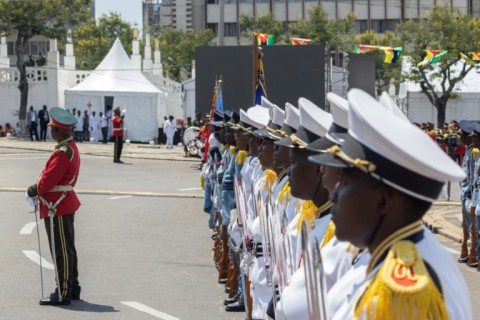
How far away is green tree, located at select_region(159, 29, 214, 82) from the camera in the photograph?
8481cm

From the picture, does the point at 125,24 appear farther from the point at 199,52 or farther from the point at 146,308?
the point at 146,308

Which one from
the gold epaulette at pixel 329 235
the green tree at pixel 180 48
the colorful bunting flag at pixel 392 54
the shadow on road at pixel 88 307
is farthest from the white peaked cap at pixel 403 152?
the green tree at pixel 180 48

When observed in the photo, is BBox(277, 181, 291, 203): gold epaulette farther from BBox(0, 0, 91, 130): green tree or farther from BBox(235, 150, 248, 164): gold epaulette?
BBox(0, 0, 91, 130): green tree

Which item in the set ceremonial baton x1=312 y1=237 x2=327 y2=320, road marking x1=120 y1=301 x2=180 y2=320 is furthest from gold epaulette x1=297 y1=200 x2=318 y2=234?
road marking x1=120 y1=301 x2=180 y2=320

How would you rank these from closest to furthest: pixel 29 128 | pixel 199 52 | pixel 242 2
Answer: pixel 199 52 < pixel 29 128 < pixel 242 2

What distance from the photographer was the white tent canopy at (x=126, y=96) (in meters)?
49.8

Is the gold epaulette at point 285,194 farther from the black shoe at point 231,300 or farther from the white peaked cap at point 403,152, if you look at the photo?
the black shoe at point 231,300

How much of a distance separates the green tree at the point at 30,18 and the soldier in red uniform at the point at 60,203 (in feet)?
135

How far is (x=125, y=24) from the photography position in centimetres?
9156

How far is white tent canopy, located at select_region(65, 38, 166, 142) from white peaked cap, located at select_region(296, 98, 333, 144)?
43.9 metres

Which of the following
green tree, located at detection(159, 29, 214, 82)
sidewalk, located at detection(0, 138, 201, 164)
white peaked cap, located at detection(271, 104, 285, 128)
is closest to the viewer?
white peaked cap, located at detection(271, 104, 285, 128)

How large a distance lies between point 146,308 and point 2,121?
45364mm

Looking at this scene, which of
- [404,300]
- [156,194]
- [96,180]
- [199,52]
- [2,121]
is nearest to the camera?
[404,300]

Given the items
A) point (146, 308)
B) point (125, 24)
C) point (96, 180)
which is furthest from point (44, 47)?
point (146, 308)
